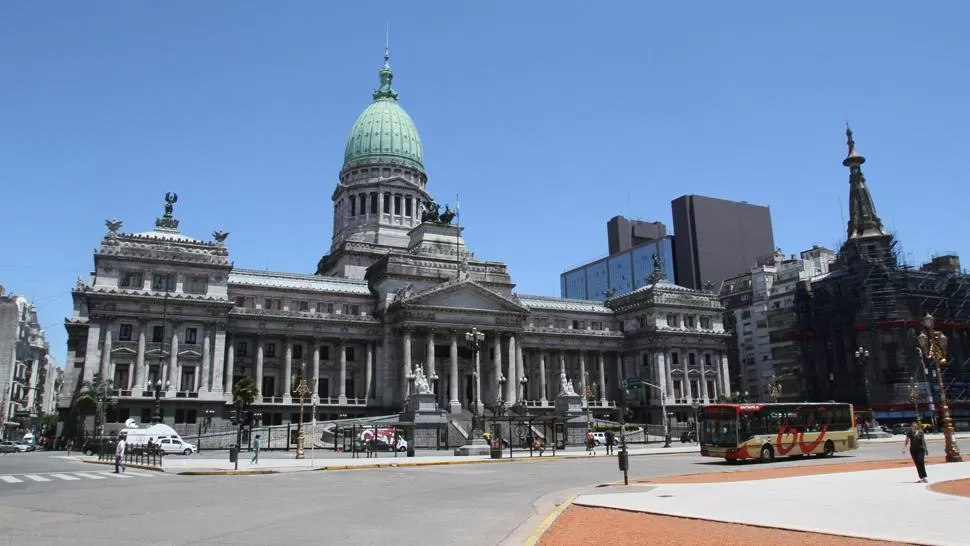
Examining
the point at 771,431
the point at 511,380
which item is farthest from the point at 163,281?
the point at 771,431

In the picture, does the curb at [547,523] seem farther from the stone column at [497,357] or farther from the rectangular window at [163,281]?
the rectangular window at [163,281]

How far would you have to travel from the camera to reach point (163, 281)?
78750 millimetres

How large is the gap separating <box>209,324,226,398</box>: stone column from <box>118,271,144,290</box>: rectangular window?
903 centimetres

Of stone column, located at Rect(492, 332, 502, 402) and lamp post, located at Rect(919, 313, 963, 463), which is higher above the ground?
stone column, located at Rect(492, 332, 502, 402)

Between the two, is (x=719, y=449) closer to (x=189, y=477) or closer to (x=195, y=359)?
(x=189, y=477)

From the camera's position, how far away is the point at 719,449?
41625 millimetres

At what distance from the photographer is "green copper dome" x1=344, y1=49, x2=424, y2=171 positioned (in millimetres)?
114625

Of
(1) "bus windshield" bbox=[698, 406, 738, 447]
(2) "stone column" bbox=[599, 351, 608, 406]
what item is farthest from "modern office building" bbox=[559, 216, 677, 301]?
(1) "bus windshield" bbox=[698, 406, 738, 447]

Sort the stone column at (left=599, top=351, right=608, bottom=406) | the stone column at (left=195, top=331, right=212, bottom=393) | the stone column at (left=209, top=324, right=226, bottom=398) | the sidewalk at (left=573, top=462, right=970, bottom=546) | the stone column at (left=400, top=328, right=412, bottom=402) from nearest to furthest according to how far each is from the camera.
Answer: the sidewalk at (left=573, top=462, right=970, bottom=546) → the stone column at (left=195, top=331, right=212, bottom=393) → the stone column at (left=209, top=324, right=226, bottom=398) → the stone column at (left=400, top=328, right=412, bottom=402) → the stone column at (left=599, top=351, right=608, bottom=406)

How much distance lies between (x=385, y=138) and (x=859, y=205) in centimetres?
7100

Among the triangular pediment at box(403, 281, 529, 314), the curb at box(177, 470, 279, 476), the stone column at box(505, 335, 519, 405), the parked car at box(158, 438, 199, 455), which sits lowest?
the curb at box(177, 470, 279, 476)

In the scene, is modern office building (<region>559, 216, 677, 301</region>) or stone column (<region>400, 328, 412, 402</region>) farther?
modern office building (<region>559, 216, 677, 301</region>)

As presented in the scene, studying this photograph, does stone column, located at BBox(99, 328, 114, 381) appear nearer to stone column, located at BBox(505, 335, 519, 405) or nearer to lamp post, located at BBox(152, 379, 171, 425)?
lamp post, located at BBox(152, 379, 171, 425)

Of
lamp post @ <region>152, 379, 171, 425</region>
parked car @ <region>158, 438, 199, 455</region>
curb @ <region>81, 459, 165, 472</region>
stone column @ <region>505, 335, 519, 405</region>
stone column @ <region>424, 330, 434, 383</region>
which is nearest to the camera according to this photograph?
curb @ <region>81, 459, 165, 472</region>
